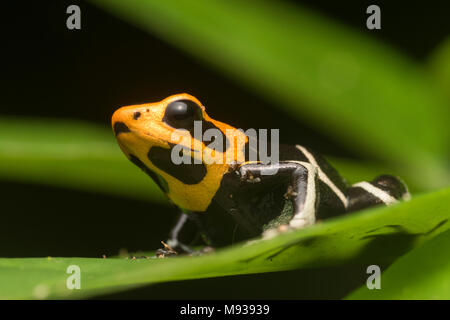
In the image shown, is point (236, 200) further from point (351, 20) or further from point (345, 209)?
point (351, 20)

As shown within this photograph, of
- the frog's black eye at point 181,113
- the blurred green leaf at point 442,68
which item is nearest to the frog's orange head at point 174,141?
the frog's black eye at point 181,113

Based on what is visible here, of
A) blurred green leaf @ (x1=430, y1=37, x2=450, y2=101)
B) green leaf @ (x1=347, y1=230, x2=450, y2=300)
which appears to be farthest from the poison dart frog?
blurred green leaf @ (x1=430, y1=37, x2=450, y2=101)

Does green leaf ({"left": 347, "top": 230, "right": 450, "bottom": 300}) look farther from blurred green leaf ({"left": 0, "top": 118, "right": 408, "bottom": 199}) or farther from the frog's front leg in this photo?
blurred green leaf ({"left": 0, "top": 118, "right": 408, "bottom": 199})

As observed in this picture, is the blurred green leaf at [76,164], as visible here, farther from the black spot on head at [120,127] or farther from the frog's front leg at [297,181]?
the frog's front leg at [297,181]

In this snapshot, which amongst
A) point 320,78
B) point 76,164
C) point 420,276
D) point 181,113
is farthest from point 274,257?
point 320,78

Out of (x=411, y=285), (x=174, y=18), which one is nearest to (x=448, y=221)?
(x=411, y=285)

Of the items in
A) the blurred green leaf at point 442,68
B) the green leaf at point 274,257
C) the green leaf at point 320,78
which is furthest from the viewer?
the blurred green leaf at point 442,68
